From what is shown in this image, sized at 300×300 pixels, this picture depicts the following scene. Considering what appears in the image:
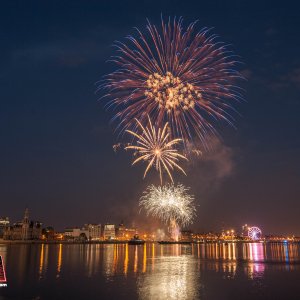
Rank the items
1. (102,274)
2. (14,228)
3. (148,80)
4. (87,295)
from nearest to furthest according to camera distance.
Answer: (87,295) → (148,80) → (102,274) → (14,228)

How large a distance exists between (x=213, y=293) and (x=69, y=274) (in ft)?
52.3

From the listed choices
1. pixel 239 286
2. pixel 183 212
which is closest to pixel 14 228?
pixel 183 212

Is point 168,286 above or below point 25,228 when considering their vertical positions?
below

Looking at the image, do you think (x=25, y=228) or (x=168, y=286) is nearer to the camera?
(x=168, y=286)

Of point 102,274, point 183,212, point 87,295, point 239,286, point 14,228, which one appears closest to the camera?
point 87,295

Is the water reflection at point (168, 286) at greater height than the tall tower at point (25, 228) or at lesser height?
lesser

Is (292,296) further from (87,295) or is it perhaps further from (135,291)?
(87,295)

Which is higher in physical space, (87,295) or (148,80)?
(148,80)

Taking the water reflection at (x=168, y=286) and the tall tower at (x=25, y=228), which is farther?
the tall tower at (x=25, y=228)

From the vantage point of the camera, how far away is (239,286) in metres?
28.8

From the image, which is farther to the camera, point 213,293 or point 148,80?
point 148,80

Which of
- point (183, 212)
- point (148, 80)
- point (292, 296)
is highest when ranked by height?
point (148, 80)

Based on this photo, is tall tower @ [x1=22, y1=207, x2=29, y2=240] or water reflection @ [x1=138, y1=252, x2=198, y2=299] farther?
tall tower @ [x1=22, y1=207, x2=29, y2=240]

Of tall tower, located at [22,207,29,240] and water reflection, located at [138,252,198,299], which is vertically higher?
tall tower, located at [22,207,29,240]
